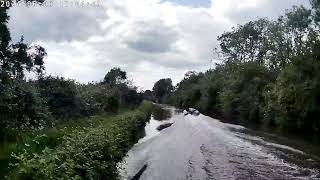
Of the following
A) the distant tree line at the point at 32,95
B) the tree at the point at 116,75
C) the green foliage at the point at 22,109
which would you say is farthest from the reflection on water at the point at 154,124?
the tree at the point at 116,75

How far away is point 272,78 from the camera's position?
2411 inches

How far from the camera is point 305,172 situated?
19.7 meters

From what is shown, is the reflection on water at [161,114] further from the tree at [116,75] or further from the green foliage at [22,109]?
the green foliage at [22,109]

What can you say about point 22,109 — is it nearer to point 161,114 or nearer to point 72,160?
point 72,160

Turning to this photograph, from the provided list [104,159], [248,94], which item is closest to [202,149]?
[104,159]

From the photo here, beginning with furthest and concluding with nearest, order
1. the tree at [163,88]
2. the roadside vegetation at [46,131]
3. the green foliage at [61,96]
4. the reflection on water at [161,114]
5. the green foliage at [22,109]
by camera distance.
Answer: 1. the tree at [163,88]
2. the reflection on water at [161,114]
3. the green foliage at [61,96]
4. the green foliage at [22,109]
5. the roadside vegetation at [46,131]

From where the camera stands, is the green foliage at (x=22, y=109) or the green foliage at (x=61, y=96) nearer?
the green foliage at (x=22, y=109)

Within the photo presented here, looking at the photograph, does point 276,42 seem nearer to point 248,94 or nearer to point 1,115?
point 248,94

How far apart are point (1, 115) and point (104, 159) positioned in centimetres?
464

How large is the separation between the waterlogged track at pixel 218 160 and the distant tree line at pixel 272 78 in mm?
9269

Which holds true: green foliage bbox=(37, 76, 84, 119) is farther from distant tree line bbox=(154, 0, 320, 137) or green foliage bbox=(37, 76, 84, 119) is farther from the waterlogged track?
distant tree line bbox=(154, 0, 320, 137)

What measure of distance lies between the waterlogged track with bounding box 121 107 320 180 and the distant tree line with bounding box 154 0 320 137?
9.27 meters

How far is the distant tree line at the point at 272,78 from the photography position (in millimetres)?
39656

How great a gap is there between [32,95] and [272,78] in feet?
148
